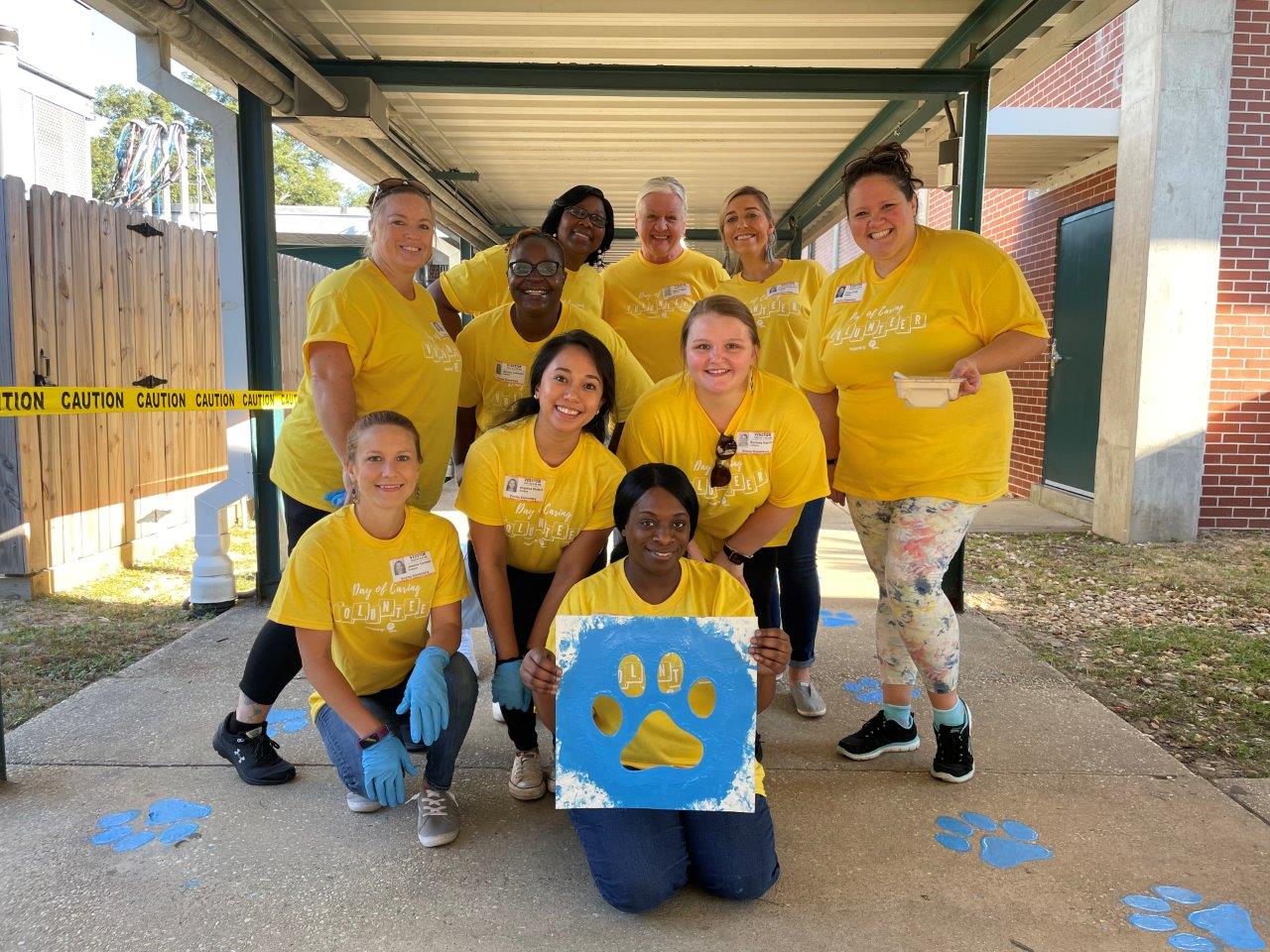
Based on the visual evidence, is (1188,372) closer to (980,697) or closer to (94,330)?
(980,697)

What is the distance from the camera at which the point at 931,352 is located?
2779 millimetres

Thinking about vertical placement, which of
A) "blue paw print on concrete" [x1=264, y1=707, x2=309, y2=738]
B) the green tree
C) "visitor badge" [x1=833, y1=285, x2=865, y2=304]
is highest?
Answer: the green tree

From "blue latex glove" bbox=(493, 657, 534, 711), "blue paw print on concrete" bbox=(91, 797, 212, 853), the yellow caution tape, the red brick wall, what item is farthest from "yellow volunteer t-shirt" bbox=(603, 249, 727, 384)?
the red brick wall

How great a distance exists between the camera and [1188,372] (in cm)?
668

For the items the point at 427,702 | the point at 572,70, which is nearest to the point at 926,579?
the point at 427,702

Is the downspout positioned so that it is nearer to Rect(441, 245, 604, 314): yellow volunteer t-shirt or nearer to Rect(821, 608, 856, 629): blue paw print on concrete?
Rect(441, 245, 604, 314): yellow volunteer t-shirt

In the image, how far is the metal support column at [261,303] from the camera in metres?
4.60

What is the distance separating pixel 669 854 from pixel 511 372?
5.62 ft

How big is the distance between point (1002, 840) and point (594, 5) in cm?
374

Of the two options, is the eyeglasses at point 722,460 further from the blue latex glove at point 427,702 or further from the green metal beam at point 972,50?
the green metal beam at point 972,50

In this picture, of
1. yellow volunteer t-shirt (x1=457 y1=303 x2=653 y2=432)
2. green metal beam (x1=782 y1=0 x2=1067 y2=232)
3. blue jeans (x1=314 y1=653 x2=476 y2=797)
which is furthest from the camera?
green metal beam (x1=782 y1=0 x2=1067 y2=232)

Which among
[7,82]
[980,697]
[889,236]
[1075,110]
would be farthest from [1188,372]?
[7,82]

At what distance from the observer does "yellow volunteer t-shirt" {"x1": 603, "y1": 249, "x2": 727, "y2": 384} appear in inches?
147

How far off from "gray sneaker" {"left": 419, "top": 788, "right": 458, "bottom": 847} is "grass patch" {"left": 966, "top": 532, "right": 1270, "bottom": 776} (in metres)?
2.49
